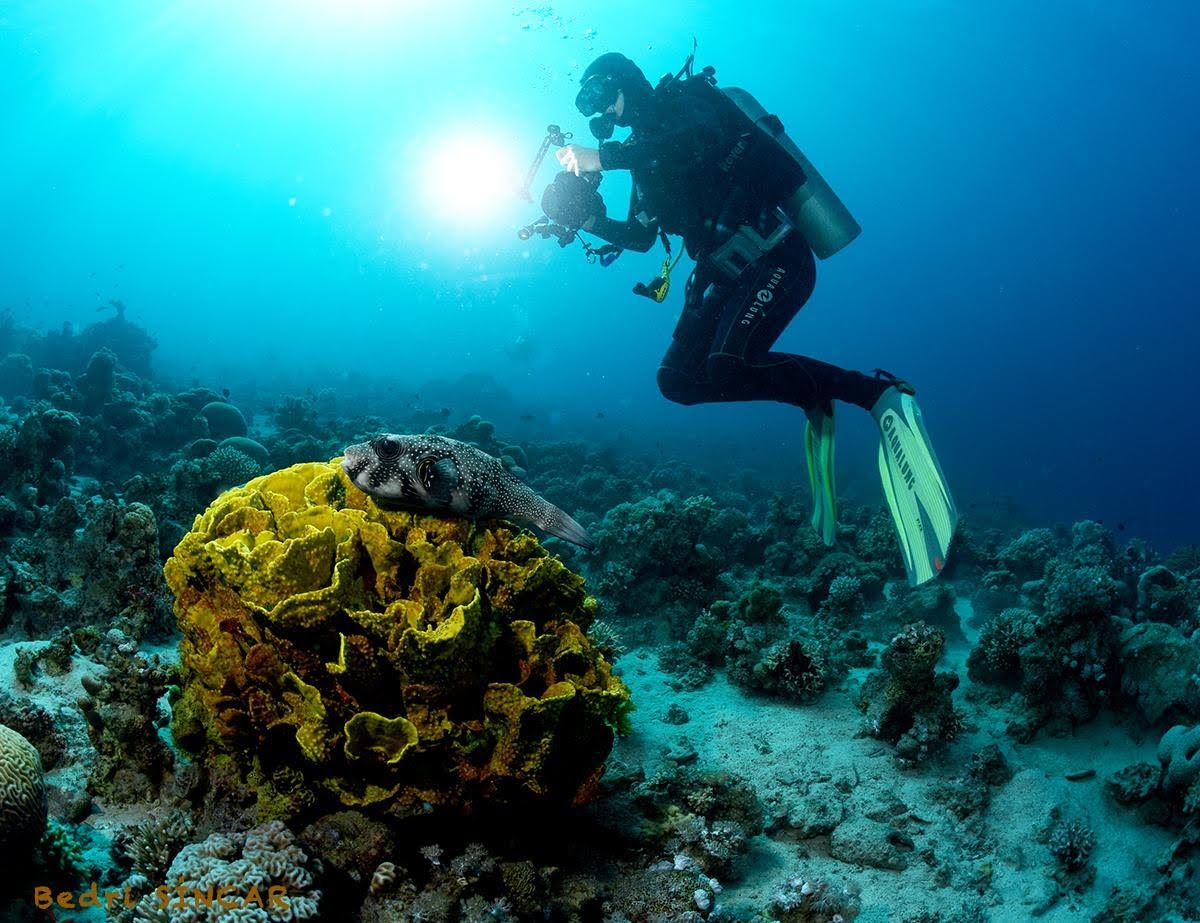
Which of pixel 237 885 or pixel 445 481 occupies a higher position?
pixel 445 481

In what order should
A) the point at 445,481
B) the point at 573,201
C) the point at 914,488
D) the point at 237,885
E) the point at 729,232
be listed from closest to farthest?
the point at 237,885
the point at 445,481
the point at 914,488
the point at 729,232
the point at 573,201

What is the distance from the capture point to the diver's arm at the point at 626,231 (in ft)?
22.9

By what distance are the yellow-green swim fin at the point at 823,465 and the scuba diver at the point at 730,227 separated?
0.01 meters

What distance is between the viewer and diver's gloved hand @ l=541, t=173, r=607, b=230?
22.4 ft

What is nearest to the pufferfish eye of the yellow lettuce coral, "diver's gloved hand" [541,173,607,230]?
the yellow lettuce coral

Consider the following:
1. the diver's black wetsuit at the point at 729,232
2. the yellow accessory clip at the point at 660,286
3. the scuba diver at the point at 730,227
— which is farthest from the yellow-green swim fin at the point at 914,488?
the yellow accessory clip at the point at 660,286

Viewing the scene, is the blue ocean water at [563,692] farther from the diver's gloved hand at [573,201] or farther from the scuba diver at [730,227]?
the diver's gloved hand at [573,201]

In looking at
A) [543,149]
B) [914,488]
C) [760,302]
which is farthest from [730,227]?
[914,488]

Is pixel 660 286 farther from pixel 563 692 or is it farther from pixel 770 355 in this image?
pixel 563 692

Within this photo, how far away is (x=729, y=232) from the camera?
6.28 meters

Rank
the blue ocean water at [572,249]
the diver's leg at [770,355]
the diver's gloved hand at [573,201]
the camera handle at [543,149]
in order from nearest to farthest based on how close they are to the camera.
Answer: the diver's leg at [770,355] → the diver's gloved hand at [573,201] → the camera handle at [543,149] → the blue ocean water at [572,249]

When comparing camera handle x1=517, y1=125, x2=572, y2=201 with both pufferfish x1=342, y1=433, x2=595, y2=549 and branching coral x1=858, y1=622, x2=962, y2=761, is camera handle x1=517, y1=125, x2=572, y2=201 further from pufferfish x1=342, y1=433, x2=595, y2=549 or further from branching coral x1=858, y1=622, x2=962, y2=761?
branching coral x1=858, y1=622, x2=962, y2=761

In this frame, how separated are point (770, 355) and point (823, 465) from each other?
1.40 metres

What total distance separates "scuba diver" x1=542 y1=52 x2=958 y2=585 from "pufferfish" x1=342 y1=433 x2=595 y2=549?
3.96 m
